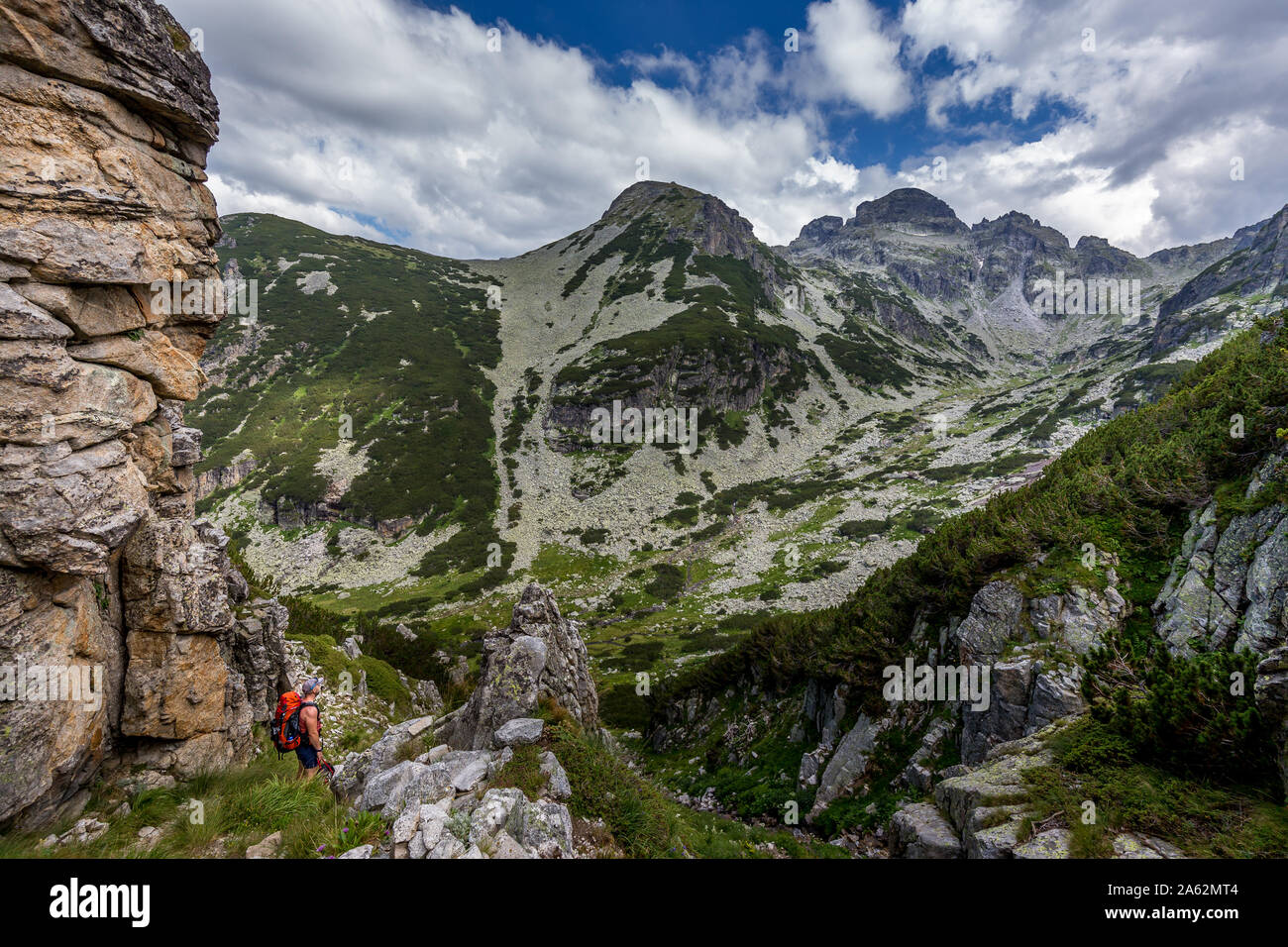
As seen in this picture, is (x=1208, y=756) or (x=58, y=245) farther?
(x=58, y=245)

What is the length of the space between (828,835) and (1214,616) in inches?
338

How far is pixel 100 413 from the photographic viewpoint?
820 centimetres

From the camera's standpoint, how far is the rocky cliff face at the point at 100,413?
23.1 feet

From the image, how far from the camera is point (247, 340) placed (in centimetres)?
9750

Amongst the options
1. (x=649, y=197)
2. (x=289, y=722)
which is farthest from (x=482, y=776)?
(x=649, y=197)

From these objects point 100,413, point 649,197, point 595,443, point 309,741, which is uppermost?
point 649,197

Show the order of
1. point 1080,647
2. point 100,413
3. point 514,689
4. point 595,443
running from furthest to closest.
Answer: point 595,443 → point 514,689 → point 1080,647 → point 100,413

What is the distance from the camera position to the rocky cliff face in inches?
277

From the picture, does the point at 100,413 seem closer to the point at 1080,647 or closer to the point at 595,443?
the point at 1080,647

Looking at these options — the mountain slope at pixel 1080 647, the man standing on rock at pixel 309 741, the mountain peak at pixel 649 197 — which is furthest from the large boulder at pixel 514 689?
the mountain peak at pixel 649 197

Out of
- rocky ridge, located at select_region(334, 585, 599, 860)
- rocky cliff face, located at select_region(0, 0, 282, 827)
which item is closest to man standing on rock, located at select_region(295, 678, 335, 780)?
rocky ridge, located at select_region(334, 585, 599, 860)

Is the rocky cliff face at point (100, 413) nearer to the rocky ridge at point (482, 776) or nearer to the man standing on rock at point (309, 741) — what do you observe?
the man standing on rock at point (309, 741)

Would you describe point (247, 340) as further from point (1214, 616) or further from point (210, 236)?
point (1214, 616)
